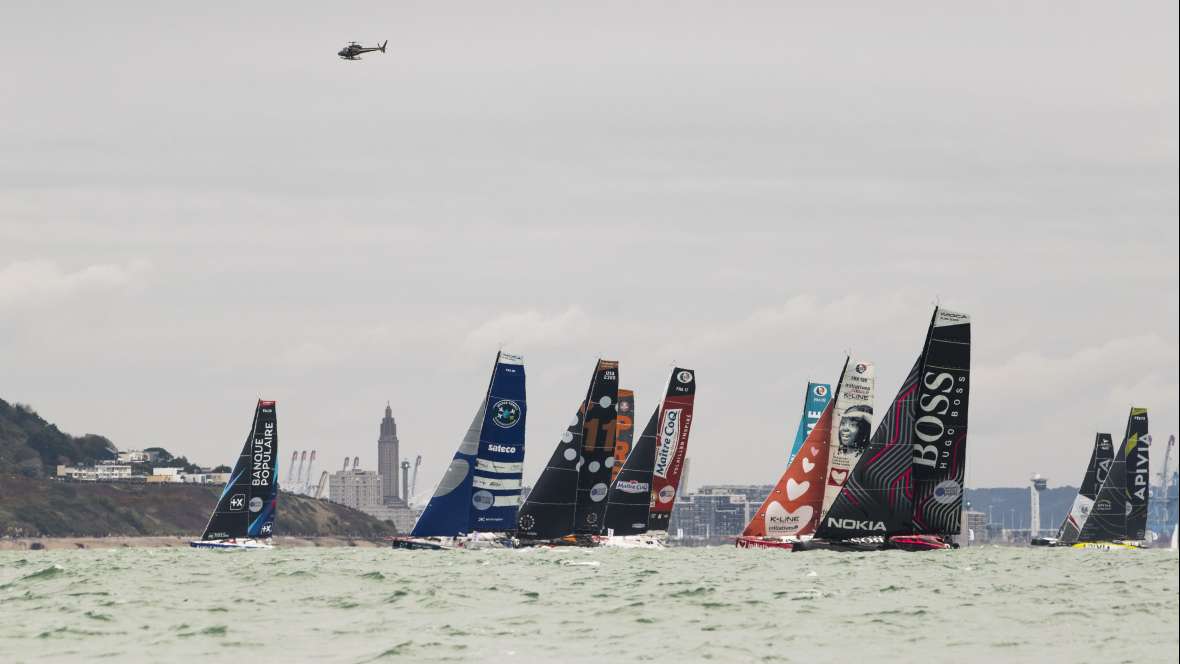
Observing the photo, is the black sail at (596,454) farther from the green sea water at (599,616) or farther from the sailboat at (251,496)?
the green sea water at (599,616)

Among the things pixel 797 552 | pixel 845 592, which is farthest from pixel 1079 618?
pixel 797 552

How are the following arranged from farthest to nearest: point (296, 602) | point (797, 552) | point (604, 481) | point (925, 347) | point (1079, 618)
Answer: point (604, 481) → point (797, 552) → point (925, 347) → point (296, 602) → point (1079, 618)

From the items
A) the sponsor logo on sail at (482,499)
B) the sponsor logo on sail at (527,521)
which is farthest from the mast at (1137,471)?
the sponsor logo on sail at (482,499)

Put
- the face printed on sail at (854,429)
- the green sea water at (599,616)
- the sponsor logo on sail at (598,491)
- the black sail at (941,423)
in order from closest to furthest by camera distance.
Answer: the green sea water at (599,616) < the black sail at (941,423) < the face printed on sail at (854,429) < the sponsor logo on sail at (598,491)

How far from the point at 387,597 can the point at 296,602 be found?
2401 millimetres

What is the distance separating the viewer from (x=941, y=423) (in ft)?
207

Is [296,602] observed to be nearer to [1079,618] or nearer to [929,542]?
[1079,618]

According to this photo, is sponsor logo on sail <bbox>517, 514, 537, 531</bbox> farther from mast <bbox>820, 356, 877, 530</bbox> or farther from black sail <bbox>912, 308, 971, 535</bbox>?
black sail <bbox>912, 308, 971, 535</bbox>

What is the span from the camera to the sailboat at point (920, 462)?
62469 mm

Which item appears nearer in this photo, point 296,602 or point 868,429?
point 296,602

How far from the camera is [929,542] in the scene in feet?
210

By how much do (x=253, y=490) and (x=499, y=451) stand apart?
1409 inches

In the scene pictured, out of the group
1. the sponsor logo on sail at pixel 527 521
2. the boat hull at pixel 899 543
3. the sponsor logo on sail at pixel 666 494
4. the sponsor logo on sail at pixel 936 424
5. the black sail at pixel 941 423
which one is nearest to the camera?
the black sail at pixel 941 423

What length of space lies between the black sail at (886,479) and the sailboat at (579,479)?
27312 millimetres
